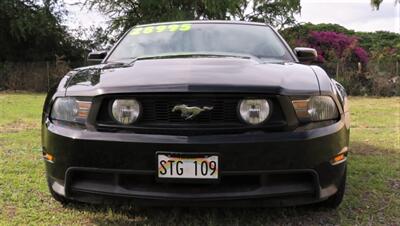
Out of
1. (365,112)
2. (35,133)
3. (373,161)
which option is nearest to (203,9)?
(365,112)

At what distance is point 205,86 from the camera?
281 cm

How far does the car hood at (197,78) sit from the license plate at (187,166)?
37 centimetres

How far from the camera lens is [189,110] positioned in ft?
9.18

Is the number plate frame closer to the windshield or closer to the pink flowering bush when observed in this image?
the windshield

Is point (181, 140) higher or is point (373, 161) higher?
point (181, 140)

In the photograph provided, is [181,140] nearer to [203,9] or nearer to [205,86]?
[205,86]

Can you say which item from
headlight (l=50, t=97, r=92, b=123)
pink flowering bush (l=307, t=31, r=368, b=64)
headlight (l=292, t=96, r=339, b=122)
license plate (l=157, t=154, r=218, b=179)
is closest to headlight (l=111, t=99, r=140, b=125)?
headlight (l=50, t=97, r=92, b=123)

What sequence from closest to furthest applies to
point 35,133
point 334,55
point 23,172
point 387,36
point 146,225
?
point 146,225 < point 23,172 < point 35,133 < point 334,55 < point 387,36

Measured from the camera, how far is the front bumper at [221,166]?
275cm

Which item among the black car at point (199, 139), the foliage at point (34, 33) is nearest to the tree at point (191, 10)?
the foliage at point (34, 33)

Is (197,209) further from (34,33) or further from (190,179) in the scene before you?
(34,33)

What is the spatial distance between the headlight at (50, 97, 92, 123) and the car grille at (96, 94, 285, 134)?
0.62ft

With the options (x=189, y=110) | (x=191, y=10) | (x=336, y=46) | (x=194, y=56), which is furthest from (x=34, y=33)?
(x=189, y=110)

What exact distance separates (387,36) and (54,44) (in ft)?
74.7
